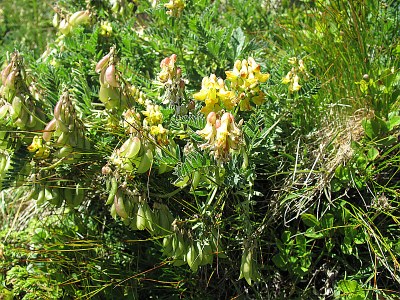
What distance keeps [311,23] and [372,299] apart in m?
1.13

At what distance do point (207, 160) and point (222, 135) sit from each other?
0.13m

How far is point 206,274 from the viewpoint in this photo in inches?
71.1

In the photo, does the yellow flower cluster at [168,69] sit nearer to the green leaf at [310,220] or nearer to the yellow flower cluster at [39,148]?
the yellow flower cluster at [39,148]

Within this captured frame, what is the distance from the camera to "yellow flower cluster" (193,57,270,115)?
60.4 inches

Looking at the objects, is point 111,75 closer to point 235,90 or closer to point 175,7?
point 235,90

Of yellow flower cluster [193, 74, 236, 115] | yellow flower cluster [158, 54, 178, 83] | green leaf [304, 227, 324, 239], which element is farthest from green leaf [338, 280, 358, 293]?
yellow flower cluster [158, 54, 178, 83]

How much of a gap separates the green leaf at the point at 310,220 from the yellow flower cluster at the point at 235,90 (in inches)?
14.4

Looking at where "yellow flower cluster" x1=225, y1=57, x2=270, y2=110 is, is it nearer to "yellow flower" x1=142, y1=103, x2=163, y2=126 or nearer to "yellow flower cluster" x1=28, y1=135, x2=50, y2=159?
"yellow flower" x1=142, y1=103, x2=163, y2=126

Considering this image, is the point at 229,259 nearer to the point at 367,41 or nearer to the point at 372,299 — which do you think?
the point at 372,299

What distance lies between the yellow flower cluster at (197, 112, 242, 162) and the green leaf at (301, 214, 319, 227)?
41 cm

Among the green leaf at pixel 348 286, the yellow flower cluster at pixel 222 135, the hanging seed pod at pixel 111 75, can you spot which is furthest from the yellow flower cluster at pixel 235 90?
the green leaf at pixel 348 286

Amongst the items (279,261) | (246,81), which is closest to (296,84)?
(246,81)

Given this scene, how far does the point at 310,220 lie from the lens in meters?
1.73

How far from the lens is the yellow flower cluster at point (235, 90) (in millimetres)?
1534
